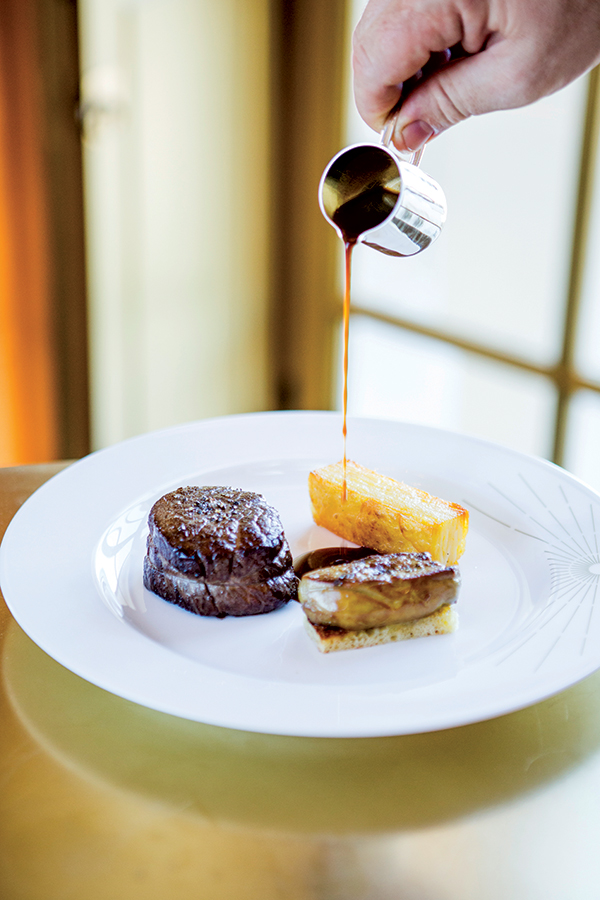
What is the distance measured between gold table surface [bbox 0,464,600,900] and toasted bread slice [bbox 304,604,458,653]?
176 mm

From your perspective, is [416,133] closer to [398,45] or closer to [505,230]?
[398,45]

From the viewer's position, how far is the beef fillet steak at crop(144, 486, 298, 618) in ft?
3.92

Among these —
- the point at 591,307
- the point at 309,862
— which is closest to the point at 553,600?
the point at 309,862

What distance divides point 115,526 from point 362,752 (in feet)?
2.10

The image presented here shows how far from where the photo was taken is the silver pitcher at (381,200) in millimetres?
1318

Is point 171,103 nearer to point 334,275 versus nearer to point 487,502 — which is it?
point 334,275

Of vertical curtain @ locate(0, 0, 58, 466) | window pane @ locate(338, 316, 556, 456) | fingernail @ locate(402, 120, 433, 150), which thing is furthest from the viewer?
window pane @ locate(338, 316, 556, 456)

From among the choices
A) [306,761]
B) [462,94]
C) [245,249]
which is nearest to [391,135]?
[462,94]

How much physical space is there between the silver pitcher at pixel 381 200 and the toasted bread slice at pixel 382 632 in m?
0.61

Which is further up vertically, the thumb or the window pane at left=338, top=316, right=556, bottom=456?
the thumb

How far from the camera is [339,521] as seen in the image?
1477 millimetres

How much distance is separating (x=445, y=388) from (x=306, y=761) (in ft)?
9.73

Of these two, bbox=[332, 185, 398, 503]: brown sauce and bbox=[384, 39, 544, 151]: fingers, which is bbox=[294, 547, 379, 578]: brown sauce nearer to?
bbox=[332, 185, 398, 503]: brown sauce

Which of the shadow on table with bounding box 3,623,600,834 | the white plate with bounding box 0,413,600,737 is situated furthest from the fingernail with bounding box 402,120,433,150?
the shadow on table with bounding box 3,623,600,834
